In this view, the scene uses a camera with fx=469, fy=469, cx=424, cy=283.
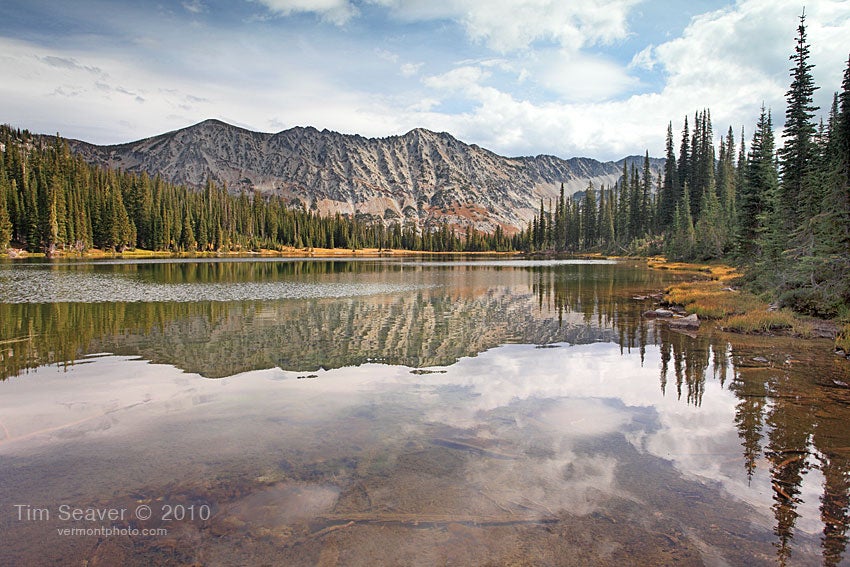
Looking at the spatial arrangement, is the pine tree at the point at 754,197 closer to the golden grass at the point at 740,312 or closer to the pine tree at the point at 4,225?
the golden grass at the point at 740,312

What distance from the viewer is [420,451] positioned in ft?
32.2

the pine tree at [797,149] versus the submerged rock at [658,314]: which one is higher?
the pine tree at [797,149]

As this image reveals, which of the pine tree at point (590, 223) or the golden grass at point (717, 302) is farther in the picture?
the pine tree at point (590, 223)

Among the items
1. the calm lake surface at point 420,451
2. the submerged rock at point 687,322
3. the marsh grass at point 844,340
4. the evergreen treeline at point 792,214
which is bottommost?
the calm lake surface at point 420,451

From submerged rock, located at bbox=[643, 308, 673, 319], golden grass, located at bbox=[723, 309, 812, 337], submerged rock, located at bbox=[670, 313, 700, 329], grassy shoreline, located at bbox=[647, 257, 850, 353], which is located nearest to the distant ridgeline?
submerged rock, located at bbox=[643, 308, 673, 319]

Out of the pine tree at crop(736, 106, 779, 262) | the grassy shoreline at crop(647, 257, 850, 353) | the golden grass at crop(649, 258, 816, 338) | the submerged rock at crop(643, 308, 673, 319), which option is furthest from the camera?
the pine tree at crop(736, 106, 779, 262)

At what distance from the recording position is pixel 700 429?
11.2 meters

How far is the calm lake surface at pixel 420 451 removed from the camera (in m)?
6.73

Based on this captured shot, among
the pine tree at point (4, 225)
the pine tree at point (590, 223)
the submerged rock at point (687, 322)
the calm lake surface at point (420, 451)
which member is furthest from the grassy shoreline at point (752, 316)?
the pine tree at point (590, 223)

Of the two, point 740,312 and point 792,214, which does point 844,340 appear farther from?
point 792,214

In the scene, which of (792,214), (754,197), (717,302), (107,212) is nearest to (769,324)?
(717,302)

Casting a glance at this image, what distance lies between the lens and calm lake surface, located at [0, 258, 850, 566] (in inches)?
265

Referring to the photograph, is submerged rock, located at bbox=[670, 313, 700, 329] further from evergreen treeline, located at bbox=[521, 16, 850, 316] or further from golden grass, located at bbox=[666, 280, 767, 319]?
evergreen treeline, located at bbox=[521, 16, 850, 316]

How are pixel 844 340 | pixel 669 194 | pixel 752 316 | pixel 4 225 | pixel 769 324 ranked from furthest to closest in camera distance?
pixel 669 194
pixel 4 225
pixel 752 316
pixel 769 324
pixel 844 340
